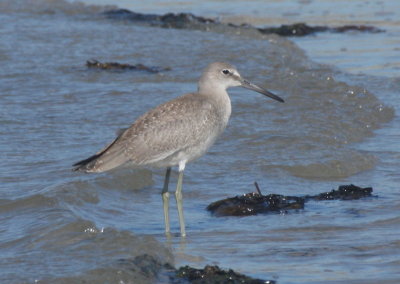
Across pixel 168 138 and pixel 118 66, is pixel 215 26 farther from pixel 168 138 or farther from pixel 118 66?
pixel 168 138

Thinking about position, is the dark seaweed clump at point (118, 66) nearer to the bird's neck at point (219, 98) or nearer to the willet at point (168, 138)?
the bird's neck at point (219, 98)

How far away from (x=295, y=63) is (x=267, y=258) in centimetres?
675

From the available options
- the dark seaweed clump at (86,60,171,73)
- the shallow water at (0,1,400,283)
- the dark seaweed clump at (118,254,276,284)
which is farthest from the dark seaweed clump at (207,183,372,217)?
the dark seaweed clump at (86,60,171,73)

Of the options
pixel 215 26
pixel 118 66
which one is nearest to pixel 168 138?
pixel 118 66

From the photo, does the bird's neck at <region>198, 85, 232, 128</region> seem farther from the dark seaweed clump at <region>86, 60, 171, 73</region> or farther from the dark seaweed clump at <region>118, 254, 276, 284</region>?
the dark seaweed clump at <region>86, 60, 171, 73</region>

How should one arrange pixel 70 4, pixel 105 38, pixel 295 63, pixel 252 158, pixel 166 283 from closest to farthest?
pixel 166 283 → pixel 252 158 → pixel 295 63 → pixel 105 38 → pixel 70 4

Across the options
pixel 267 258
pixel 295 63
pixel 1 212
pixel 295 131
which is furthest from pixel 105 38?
pixel 267 258

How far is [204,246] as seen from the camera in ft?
21.0

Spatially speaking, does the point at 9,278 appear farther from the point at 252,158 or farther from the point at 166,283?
the point at 252,158

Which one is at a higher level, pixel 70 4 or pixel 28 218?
pixel 70 4

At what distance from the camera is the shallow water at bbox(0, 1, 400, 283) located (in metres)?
6.08

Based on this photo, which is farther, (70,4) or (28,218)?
(70,4)

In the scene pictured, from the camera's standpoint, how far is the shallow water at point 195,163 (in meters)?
6.08

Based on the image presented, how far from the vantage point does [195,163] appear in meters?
8.61
